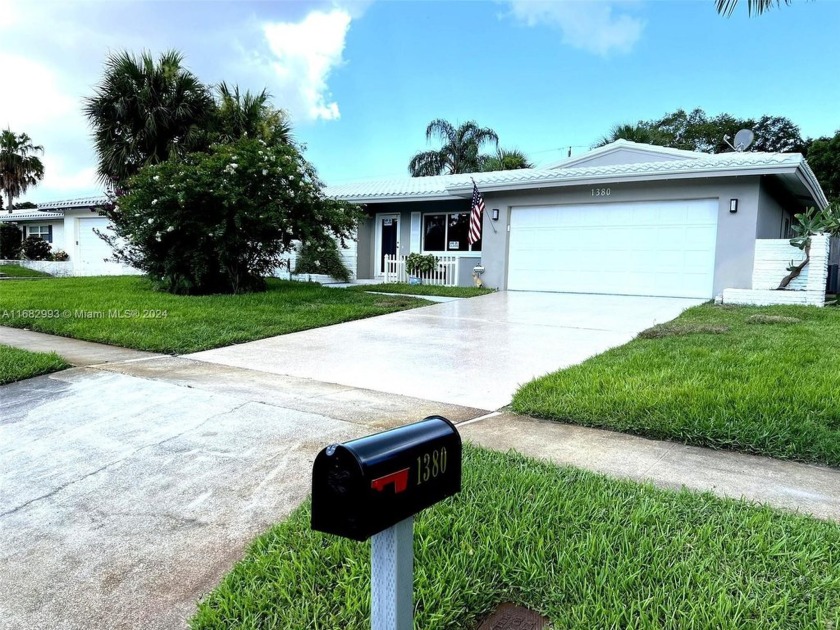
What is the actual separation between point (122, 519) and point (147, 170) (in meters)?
10.2

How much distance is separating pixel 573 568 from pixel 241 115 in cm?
1717

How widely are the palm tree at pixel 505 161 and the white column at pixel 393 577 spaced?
84.5 ft

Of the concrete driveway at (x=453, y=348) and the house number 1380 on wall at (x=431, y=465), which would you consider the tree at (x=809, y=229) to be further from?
the house number 1380 on wall at (x=431, y=465)

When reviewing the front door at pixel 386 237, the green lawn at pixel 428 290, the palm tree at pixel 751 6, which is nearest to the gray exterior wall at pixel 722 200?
the green lawn at pixel 428 290

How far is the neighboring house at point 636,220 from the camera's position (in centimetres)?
1159

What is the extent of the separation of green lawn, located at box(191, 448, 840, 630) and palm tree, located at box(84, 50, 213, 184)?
15348 millimetres

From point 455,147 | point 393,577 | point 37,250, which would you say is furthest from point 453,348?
point 37,250

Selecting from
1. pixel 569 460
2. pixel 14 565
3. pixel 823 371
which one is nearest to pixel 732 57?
pixel 823 371

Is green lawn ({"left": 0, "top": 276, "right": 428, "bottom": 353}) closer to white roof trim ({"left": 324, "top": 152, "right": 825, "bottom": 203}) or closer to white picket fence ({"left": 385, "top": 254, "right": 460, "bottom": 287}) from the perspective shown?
white picket fence ({"left": 385, "top": 254, "right": 460, "bottom": 287})

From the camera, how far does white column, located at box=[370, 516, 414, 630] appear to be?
1.25 meters

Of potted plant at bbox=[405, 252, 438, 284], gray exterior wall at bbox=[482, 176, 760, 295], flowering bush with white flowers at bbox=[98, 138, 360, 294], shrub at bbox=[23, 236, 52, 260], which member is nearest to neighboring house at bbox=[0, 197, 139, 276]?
shrub at bbox=[23, 236, 52, 260]

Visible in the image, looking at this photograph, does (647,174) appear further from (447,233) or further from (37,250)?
(37,250)

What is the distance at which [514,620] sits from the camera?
1906 mm

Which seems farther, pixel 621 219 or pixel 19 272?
pixel 19 272
